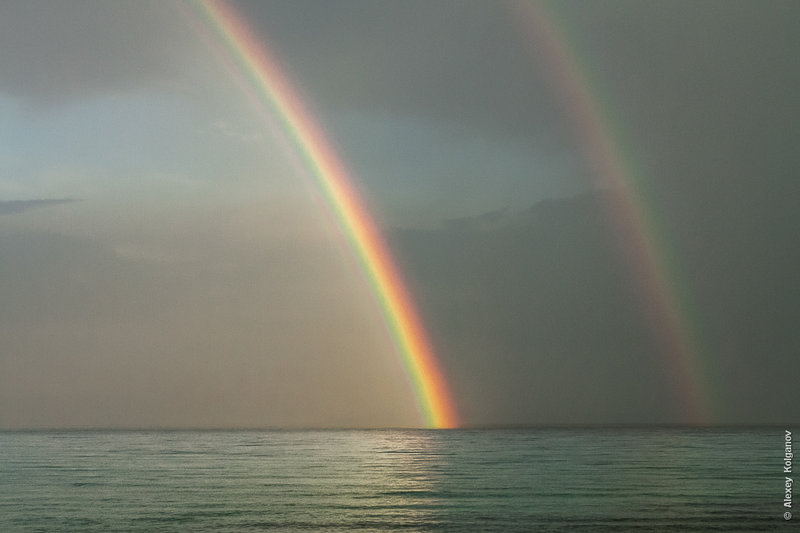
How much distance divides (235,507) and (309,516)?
4.86 metres

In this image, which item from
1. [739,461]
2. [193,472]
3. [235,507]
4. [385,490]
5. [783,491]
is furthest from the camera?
[739,461]

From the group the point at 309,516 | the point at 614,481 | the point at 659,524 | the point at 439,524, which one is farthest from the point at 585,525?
the point at 614,481

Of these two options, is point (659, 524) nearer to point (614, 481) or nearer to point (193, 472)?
point (614, 481)

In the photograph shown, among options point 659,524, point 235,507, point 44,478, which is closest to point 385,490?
point 235,507

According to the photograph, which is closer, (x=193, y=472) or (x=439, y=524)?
(x=439, y=524)

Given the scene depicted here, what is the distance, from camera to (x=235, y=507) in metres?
39.1

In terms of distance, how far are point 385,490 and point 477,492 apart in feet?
17.1

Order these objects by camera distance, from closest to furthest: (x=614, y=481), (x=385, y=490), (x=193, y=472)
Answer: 1. (x=385, y=490)
2. (x=614, y=481)
3. (x=193, y=472)

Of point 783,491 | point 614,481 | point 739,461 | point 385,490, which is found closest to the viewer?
point 783,491

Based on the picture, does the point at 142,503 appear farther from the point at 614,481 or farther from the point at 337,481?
the point at 614,481

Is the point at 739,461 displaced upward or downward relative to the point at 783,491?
upward

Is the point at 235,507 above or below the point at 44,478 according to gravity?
below

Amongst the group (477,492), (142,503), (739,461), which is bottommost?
(142,503)

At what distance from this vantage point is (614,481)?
5166 cm
